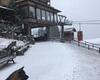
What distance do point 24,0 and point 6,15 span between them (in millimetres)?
3833

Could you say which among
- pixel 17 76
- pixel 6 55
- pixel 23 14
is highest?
pixel 23 14

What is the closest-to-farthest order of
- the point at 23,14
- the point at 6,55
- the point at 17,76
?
the point at 17,76
the point at 6,55
the point at 23,14

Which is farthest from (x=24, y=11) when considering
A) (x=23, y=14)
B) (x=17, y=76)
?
(x=17, y=76)

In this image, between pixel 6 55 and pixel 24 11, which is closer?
pixel 6 55

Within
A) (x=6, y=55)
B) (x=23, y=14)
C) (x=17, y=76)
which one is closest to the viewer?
(x=17, y=76)

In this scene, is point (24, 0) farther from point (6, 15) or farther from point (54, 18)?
point (54, 18)

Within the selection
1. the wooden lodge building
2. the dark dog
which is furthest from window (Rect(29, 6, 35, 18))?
the dark dog

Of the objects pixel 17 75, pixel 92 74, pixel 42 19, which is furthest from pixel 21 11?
pixel 17 75

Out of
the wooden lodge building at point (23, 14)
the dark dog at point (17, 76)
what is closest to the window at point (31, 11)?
the wooden lodge building at point (23, 14)

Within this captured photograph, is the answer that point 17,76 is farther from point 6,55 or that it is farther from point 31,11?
point 31,11

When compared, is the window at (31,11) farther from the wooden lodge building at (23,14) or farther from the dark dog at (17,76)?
the dark dog at (17,76)

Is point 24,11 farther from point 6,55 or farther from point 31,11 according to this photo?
point 6,55

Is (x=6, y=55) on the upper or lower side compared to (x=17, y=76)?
lower

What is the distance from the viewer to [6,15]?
1211 inches
